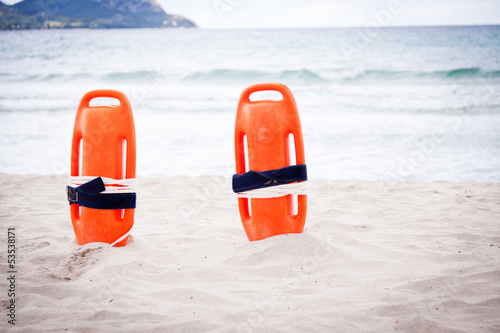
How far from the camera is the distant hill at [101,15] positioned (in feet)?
71.6

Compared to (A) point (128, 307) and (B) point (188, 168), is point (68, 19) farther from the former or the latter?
(A) point (128, 307)

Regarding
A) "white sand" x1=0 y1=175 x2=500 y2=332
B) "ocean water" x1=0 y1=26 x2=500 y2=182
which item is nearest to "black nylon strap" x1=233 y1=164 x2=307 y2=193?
"white sand" x1=0 y1=175 x2=500 y2=332

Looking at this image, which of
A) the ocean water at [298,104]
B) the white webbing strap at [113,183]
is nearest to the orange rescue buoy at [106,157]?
the white webbing strap at [113,183]

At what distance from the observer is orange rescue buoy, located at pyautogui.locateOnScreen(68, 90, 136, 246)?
2594mm

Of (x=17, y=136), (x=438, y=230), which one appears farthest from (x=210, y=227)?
(x=17, y=136)

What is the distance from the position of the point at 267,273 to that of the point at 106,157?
1371 millimetres

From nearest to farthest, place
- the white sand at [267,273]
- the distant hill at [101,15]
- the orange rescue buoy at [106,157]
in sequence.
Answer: the white sand at [267,273] → the orange rescue buoy at [106,157] → the distant hill at [101,15]

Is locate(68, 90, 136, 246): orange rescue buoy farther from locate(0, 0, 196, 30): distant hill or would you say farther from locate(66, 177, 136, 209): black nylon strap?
locate(0, 0, 196, 30): distant hill

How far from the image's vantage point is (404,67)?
693 inches

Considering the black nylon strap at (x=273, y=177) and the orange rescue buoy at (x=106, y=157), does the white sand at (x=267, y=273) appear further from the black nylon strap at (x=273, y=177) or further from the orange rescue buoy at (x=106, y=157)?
the black nylon strap at (x=273, y=177)

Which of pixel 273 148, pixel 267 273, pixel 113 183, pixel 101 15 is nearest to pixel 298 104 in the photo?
pixel 273 148

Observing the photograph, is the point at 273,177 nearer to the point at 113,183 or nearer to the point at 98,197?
the point at 113,183

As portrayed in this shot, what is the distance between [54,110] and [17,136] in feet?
12.3

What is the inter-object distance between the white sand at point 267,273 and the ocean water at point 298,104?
82.3 inches
